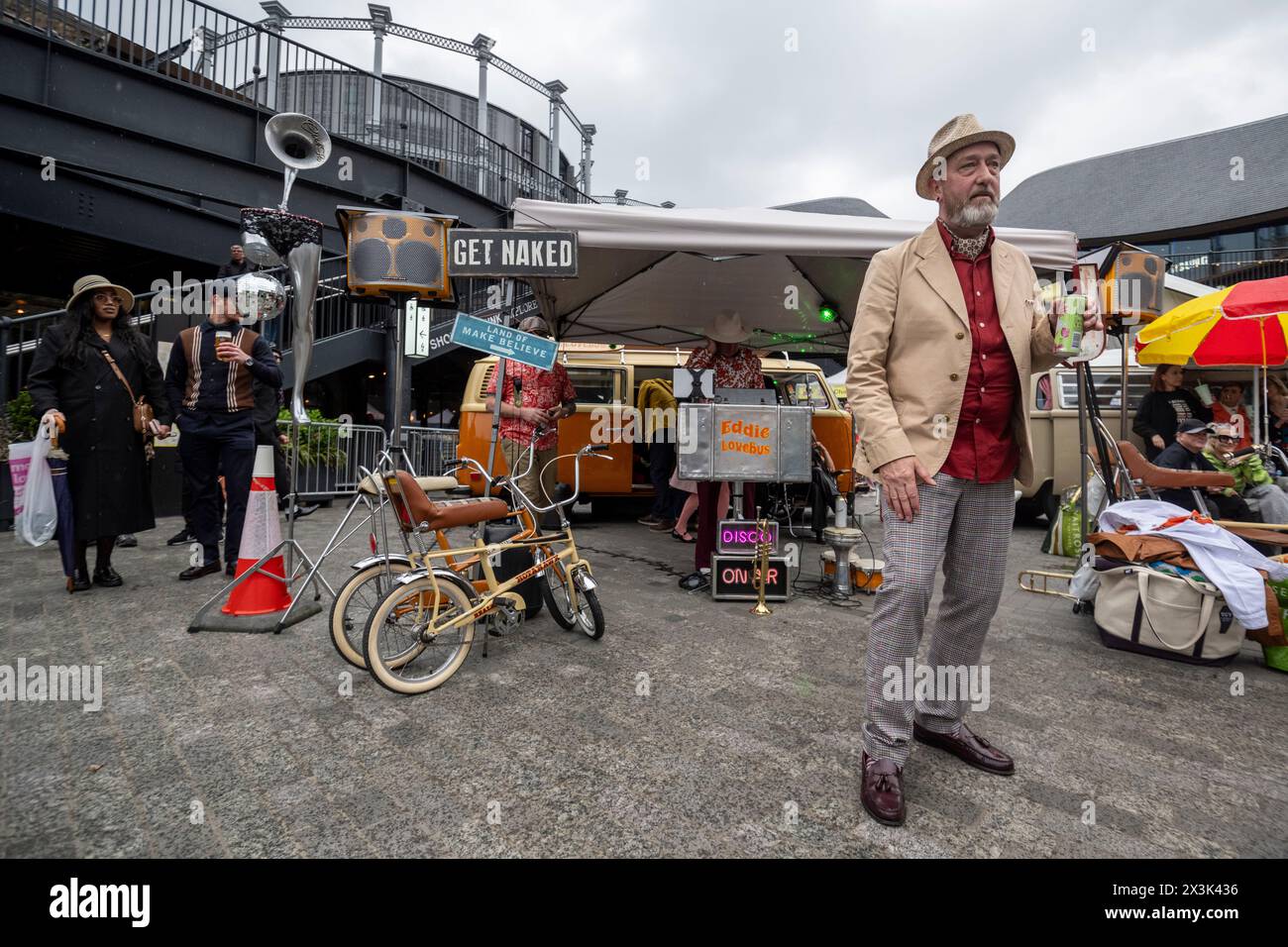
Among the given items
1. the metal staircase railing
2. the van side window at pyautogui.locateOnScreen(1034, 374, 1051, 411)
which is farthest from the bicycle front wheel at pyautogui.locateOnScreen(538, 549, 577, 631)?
the metal staircase railing

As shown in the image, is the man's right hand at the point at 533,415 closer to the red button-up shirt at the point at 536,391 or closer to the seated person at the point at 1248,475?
the red button-up shirt at the point at 536,391

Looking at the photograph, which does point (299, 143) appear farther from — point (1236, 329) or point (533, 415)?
point (1236, 329)

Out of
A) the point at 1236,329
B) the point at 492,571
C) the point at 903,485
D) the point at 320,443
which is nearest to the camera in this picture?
the point at 903,485

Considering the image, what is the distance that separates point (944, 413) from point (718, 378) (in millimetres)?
3317

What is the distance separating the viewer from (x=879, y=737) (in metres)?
1.98

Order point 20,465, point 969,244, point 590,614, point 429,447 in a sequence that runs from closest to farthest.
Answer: point 969,244 < point 590,614 < point 20,465 < point 429,447

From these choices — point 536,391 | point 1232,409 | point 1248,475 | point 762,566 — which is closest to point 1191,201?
point 1232,409

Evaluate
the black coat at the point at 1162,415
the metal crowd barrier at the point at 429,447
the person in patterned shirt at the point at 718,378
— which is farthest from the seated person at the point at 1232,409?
the metal crowd barrier at the point at 429,447

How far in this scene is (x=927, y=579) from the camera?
6.43 feet

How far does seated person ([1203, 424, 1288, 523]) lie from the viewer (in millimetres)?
4926

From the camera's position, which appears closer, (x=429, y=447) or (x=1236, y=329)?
(x=1236, y=329)

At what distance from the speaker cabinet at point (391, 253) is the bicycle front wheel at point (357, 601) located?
160 centimetres

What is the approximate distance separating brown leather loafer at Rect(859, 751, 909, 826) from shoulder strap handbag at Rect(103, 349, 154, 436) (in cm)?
531

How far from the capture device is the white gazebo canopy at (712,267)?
405 centimetres
